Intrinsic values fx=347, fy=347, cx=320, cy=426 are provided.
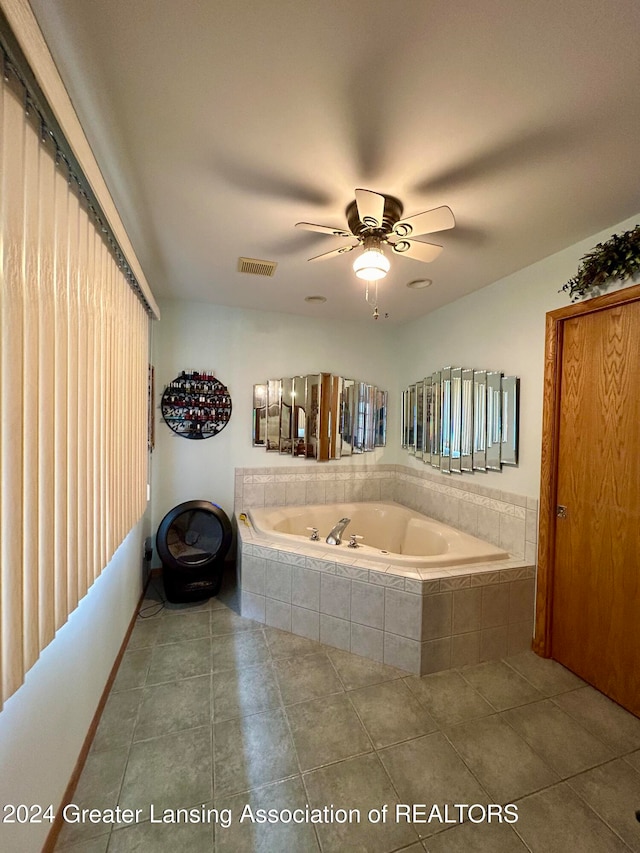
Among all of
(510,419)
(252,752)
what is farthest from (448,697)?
(510,419)

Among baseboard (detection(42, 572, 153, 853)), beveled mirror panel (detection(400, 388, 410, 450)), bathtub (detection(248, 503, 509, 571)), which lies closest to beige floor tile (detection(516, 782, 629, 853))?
bathtub (detection(248, 503, 509, 571))

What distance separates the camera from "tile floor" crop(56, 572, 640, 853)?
4.02 feet

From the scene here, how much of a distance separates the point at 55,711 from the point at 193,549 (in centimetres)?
168

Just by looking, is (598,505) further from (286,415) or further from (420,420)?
(286,415)

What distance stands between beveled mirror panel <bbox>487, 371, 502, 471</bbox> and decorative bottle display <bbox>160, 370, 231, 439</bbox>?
2260mm

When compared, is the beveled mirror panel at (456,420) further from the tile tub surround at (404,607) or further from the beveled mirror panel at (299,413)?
the beveled mirror panel at (299,413)

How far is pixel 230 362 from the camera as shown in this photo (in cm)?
334

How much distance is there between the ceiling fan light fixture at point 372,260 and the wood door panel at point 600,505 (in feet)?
4.16

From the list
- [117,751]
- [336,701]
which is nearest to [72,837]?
[117,751]

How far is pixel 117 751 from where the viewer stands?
1501mm

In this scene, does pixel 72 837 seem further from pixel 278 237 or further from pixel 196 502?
pixel 278 237

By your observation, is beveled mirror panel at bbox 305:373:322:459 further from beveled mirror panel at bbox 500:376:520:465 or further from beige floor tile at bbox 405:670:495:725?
beige floor tile at bbox 405:670:495:725

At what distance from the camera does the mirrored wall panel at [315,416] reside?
11.3ft

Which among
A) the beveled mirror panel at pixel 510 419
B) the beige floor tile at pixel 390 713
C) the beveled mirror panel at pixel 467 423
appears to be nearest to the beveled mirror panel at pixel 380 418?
the beveled mirror panel at pixel 467 423
